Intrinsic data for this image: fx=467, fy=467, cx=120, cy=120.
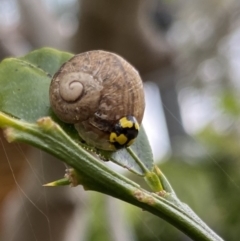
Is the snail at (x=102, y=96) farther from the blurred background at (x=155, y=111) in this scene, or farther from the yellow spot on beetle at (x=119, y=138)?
the blurred background at (x=155, y=111)

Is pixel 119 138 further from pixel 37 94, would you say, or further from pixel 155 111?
pixel 155 111

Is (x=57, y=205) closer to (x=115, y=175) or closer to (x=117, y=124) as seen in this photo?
(x=117, y=124)

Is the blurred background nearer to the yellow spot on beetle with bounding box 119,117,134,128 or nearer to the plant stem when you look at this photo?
the yellow spot on beetle with bounding box 119,117,134,128

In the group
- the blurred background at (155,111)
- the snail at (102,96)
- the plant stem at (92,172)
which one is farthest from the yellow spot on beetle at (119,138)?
the blurred background at (155,111)

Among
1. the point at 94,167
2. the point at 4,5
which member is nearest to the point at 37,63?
the point at 94,167

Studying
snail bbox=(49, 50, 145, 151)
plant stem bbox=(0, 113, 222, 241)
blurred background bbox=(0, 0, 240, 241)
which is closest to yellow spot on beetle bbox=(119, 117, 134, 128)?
snail bbox=(49, 50, 145, 151)

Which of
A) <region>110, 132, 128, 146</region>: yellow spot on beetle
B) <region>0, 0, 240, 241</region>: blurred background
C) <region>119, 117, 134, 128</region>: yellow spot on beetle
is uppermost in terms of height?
<region>119, 117, 134, 128</region>: yellow spot on beetle

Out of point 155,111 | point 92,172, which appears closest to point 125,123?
point 92,172
